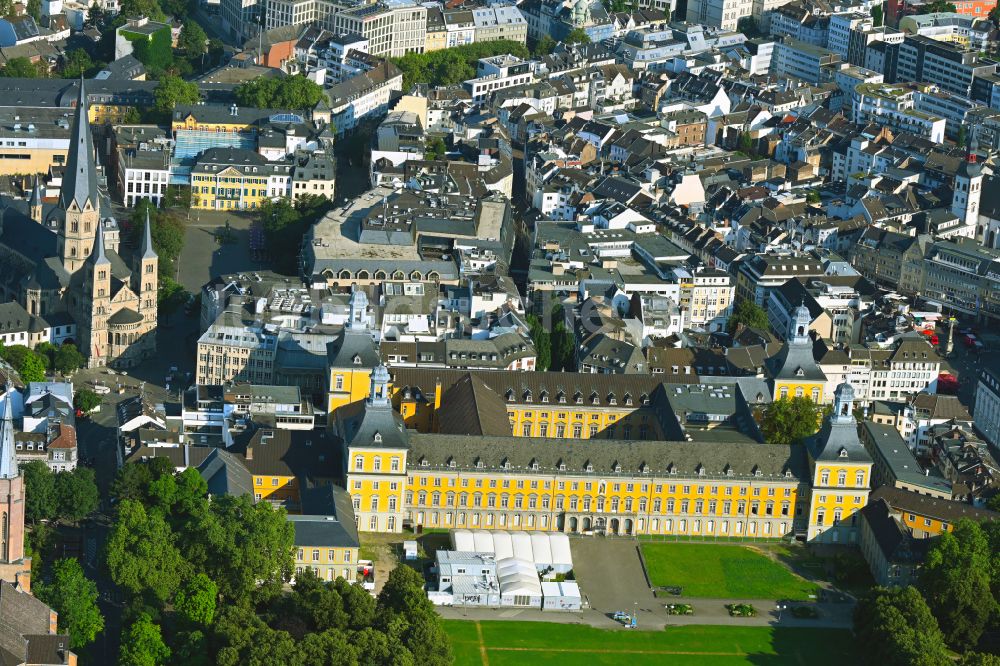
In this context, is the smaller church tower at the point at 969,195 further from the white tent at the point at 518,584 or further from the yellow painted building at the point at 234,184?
the white tent at the point at 518,584

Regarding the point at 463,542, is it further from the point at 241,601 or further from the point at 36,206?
the point at 36,206

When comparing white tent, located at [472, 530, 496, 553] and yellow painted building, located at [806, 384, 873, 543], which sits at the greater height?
yellow painted building, located at [806, 384, 873, 543]

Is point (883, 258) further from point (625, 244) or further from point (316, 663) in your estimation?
point (316, 663)

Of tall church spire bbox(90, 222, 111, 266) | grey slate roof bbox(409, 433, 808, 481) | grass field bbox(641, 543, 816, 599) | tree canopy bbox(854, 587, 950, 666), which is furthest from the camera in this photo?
tall church spire bbox(90, 222, 111, 266)

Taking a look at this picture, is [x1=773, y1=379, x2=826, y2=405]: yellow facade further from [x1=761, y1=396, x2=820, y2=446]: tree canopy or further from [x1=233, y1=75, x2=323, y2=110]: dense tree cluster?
[x1=233, y1=75, x2=323, y2=110]: dense tree cluster

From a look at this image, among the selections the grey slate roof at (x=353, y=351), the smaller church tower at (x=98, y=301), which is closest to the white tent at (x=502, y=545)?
the grey slate roof at (x=353, y=351)

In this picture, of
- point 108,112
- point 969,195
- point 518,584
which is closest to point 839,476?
point 518,584

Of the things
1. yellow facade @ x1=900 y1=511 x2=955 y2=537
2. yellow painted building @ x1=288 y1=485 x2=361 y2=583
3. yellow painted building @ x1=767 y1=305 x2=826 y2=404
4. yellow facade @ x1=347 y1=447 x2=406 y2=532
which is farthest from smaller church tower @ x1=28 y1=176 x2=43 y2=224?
yellow facade @ x1=900 y1=511 x2=955 y2=537
